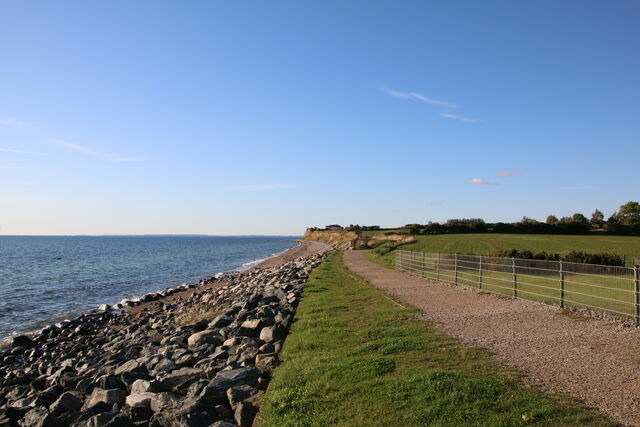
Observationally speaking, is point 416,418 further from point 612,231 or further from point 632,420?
point 612,231

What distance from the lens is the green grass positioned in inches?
208

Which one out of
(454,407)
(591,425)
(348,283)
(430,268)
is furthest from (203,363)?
(430,268)

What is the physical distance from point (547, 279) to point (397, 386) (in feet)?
45.2

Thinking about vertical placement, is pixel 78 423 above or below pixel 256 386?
below

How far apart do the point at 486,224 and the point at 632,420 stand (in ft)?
260

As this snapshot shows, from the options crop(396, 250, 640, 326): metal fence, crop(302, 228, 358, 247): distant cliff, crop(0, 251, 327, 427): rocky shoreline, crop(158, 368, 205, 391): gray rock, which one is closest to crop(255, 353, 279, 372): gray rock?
crop(0, 251, 327, 427): rocky shoreline

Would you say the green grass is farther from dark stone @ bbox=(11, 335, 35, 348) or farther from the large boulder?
dark stone @ bbox=(11, 335, 35, 348)

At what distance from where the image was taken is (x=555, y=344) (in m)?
8.62

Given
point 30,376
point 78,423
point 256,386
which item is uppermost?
point 256,386

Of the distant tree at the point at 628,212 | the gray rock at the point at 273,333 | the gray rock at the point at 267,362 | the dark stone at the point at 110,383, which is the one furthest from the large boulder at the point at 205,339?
the distant tree at the point at 628,212

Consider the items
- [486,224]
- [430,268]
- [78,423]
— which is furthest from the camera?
[486,224]

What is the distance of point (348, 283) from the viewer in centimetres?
2030

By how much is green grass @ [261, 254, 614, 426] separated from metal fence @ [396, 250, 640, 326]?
17.6ft

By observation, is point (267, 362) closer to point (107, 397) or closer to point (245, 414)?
point (245, 414)
